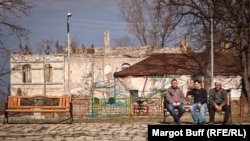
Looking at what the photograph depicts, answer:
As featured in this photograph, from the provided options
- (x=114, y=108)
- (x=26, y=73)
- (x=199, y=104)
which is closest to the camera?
(x=199, y=104)

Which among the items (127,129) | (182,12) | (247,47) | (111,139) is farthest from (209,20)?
(111,139)

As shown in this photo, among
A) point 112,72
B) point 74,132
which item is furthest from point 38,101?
point 112,72

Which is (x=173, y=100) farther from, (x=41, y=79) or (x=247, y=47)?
(x=41, y=79)

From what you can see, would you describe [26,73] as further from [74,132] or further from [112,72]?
[74,132]

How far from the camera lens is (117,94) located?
38.2 metres

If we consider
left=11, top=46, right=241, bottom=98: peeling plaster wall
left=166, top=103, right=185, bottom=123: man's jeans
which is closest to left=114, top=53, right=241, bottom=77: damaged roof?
left=11, top=46, right=241, bottom=98: peeling plaster wall

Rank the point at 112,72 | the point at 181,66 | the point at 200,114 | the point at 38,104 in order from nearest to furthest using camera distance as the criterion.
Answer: the point at 200,114 → the point at 38,104 → the point at 181,66 → the point at 112,72

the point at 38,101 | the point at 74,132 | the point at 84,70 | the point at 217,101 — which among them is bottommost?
the point at 74,132

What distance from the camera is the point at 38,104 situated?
610 inches

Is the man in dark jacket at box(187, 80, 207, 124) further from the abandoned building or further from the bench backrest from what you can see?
the abandoned building

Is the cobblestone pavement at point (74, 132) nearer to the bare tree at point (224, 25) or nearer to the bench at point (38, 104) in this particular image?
the bench at point (38, 104)

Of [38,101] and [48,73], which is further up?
[48,73]

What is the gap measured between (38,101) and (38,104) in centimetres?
11

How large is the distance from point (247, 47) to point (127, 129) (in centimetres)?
1135
